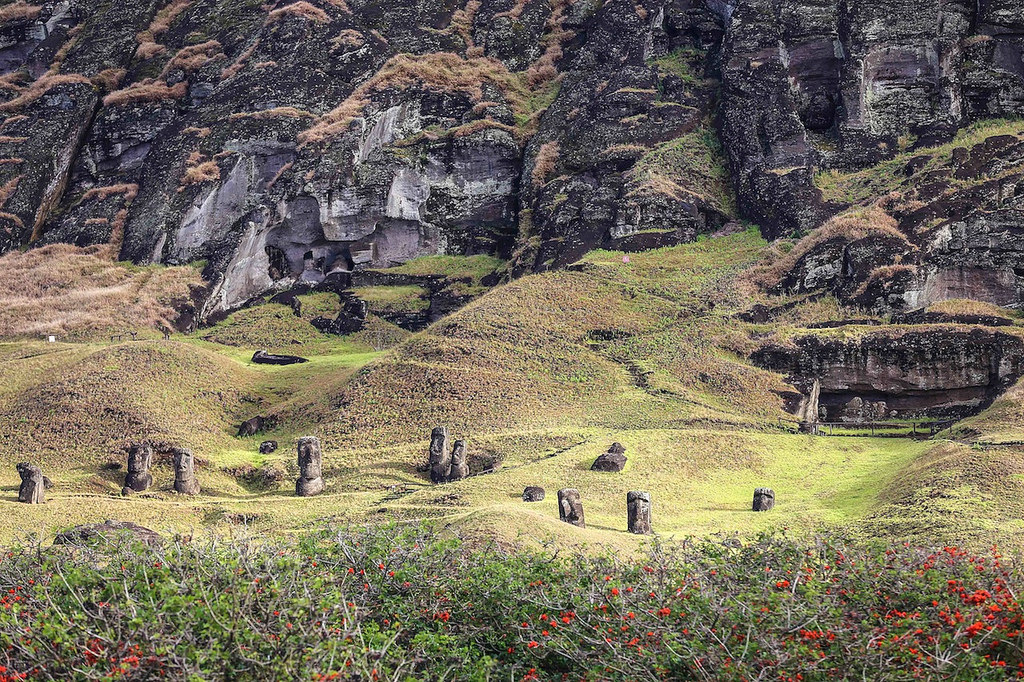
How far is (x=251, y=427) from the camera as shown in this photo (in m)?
54.7

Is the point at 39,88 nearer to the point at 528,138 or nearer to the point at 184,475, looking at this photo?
the point at 528,138

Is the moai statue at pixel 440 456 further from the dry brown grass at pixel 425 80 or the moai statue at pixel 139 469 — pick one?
the dry brown grass at pixel 425 80

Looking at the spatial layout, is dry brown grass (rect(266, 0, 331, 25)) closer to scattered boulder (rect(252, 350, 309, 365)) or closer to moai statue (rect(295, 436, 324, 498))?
scattered boulder (rect(252, 350, 309, 365))

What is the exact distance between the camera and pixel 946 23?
80.2 meters

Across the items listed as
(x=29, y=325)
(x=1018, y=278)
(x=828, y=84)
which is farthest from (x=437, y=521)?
(x=828, y=84)

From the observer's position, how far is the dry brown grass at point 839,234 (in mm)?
62562

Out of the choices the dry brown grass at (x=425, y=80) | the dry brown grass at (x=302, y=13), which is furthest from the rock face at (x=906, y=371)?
the dry brown grass at (x=302, y=13)

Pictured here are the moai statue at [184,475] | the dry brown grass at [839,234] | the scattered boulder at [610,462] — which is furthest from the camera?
the dry brown grass at [839,234]

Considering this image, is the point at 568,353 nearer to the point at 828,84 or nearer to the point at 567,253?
the point at 567,253

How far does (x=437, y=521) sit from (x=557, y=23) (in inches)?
3153

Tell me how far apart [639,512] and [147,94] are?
8056 cm

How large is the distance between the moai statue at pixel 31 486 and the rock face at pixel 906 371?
32579 mm

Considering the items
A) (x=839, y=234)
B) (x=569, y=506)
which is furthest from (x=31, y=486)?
(x=839, y=234)

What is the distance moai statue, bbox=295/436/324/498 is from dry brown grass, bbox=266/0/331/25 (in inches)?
2540
